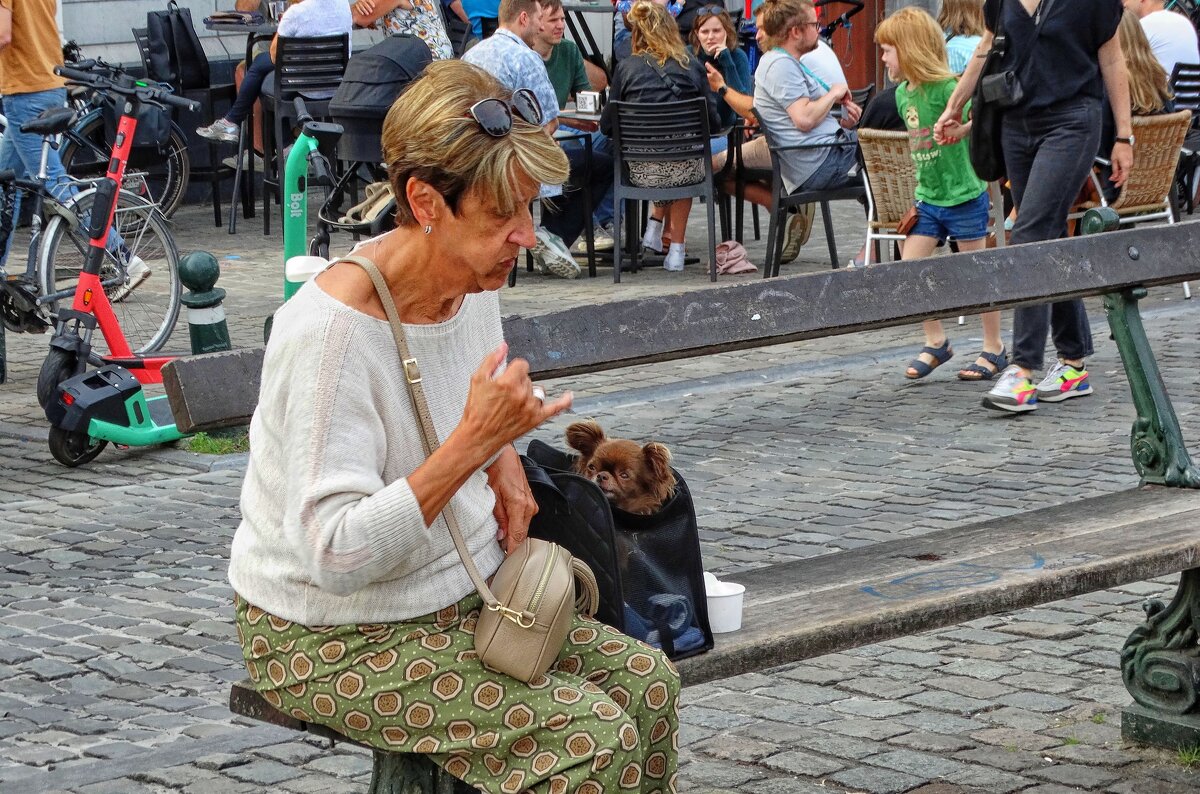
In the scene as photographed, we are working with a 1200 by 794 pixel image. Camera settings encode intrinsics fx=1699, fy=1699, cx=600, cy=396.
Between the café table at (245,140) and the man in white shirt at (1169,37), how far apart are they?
635 centimetres

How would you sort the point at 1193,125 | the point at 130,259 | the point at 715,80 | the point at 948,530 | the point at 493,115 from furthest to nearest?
the point at 1193,125
the point at 715,80
the point at 130,259
the point at 948,530
the point at 493,115

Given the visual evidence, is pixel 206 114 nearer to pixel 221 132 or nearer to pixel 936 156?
pixel 221 132

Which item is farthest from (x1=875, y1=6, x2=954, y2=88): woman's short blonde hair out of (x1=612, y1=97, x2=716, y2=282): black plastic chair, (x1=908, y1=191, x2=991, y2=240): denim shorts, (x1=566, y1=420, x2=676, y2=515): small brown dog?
(x1=566, y1=420, x2=676, y2=515): small brown dog

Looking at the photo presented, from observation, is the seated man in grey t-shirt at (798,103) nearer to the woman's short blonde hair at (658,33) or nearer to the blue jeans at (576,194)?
the woman's short blonde hair at (658,33)

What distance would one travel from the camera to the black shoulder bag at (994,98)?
6.96 meters

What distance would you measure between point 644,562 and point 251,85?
10.4 metres

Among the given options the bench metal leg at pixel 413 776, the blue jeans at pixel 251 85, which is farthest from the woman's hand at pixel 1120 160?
the blue jeans at pixel 251 85

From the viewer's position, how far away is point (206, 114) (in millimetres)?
14648

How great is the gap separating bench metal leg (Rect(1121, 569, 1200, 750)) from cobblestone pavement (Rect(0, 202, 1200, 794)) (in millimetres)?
65

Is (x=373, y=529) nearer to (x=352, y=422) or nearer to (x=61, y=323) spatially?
(x=352, y=422)

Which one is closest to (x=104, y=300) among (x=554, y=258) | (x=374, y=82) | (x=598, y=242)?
(x=374, y=82)

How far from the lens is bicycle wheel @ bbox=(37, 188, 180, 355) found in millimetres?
7992

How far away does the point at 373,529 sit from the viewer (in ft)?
7.93

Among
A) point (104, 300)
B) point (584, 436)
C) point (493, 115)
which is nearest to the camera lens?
point (493, 115)
